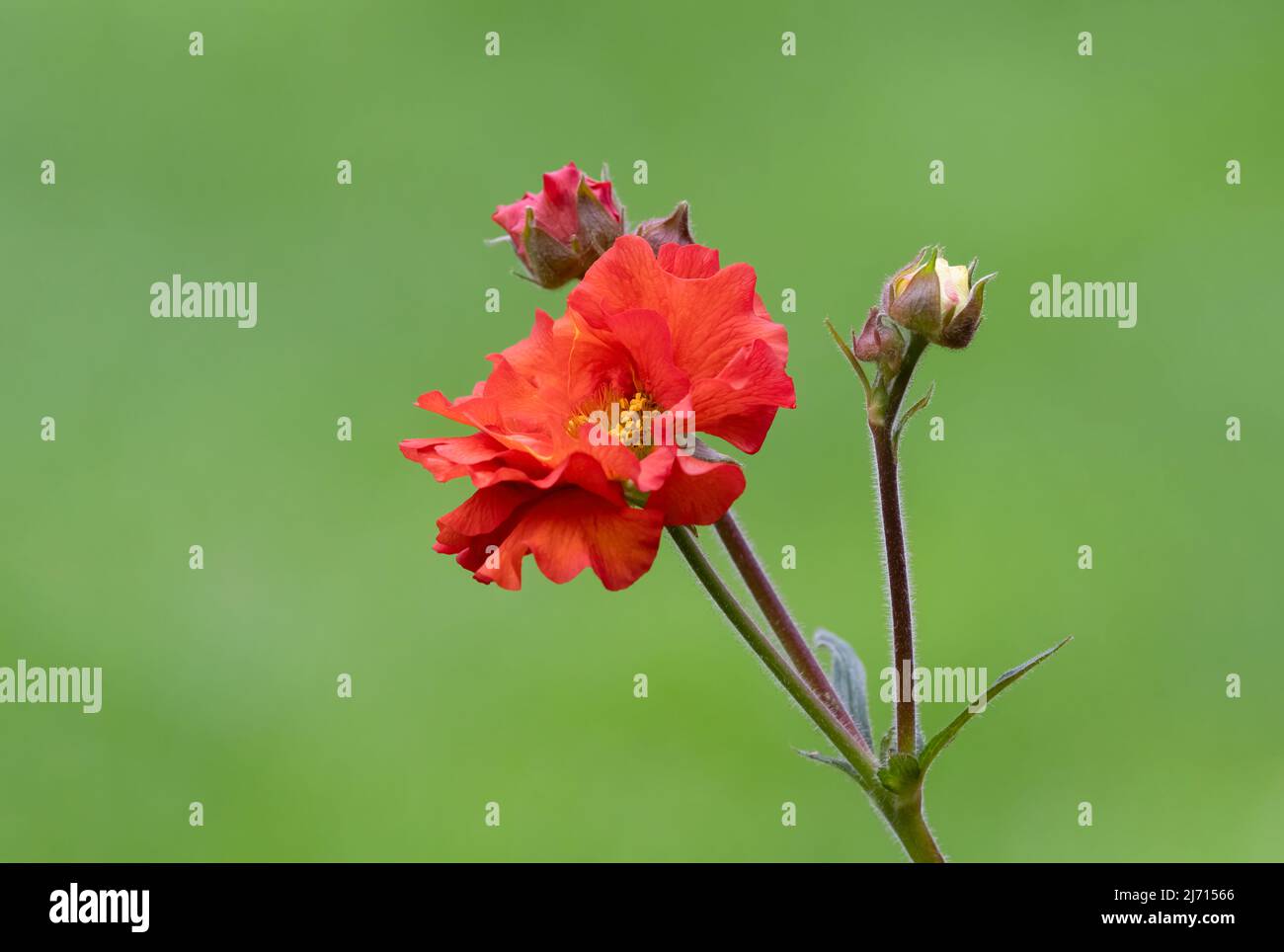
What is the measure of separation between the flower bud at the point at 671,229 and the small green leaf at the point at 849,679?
0.54 ft

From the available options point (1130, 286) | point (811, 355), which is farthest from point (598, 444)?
point (1130, 286)

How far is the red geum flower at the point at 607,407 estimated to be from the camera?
39 cm

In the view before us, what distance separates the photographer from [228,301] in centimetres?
181

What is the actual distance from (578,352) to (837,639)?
19 centimetres

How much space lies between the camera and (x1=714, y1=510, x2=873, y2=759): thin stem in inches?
18.4

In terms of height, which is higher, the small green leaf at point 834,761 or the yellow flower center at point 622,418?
the yellow flower center at point 622,418

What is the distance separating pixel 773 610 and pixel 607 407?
0.09m
